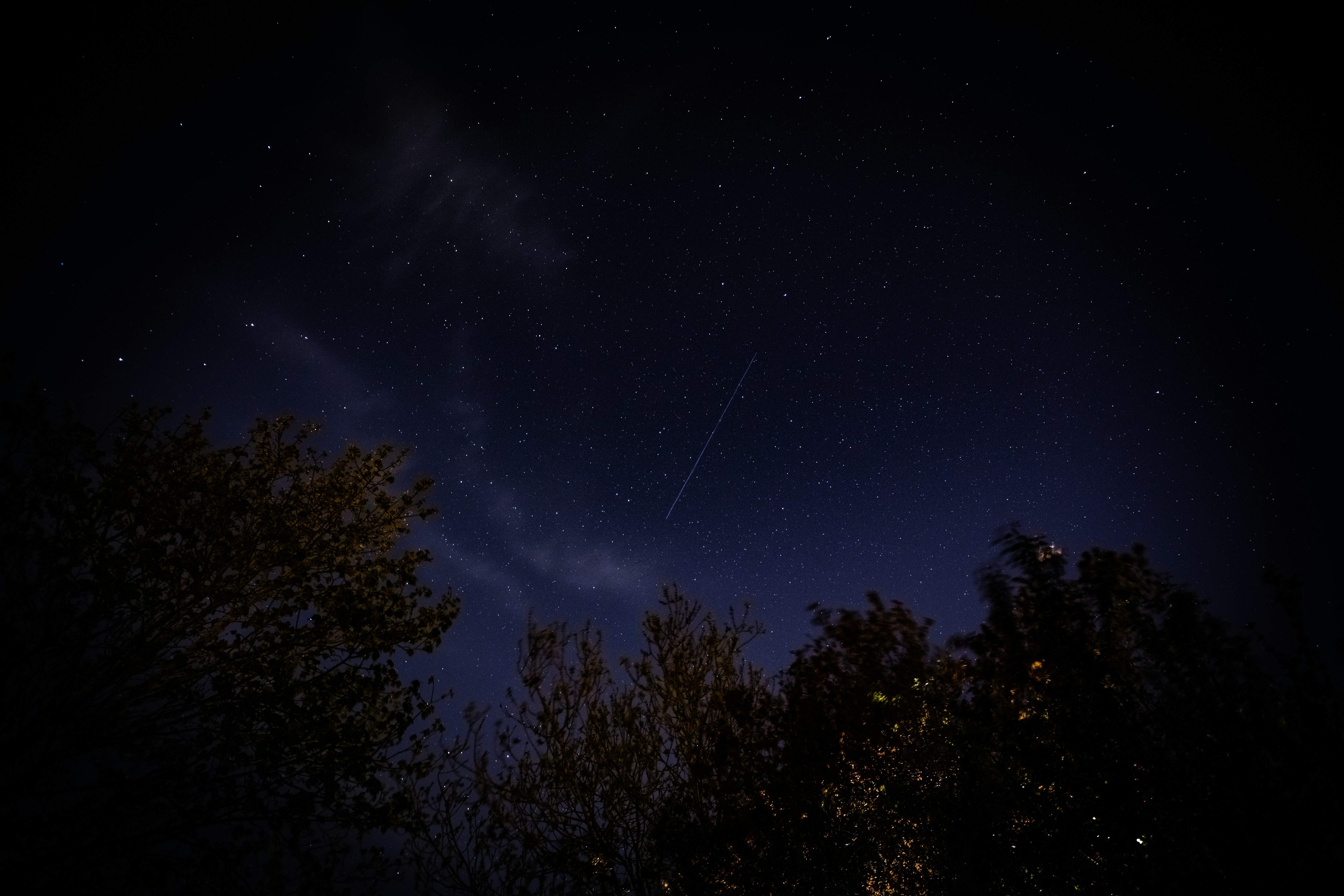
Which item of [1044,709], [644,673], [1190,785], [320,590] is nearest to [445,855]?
[644,673]

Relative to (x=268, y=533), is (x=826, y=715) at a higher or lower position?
higher

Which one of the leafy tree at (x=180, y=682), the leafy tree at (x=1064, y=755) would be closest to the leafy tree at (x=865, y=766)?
the leafy tree at (x=1064, y=755)

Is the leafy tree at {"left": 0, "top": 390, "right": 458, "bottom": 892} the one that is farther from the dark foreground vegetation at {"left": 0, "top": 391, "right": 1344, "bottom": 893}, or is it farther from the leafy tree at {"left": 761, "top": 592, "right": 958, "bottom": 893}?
the leafy tree at {"left": 761, "top": 592, "right": 958, "bottom": 893}

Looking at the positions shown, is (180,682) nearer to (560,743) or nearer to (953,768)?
(560,743)

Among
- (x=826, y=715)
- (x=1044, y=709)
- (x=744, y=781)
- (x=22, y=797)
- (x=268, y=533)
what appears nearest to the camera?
(x=22, y=797)

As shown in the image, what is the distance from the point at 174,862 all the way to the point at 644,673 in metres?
6.16

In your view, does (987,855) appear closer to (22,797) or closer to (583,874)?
(583,874)

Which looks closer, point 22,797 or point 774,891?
point 22,797

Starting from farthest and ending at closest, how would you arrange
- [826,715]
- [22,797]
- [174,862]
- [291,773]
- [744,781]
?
[826,715], [744,781], [291,773], [174,862], [22,797]

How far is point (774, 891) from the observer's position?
7.84 meters

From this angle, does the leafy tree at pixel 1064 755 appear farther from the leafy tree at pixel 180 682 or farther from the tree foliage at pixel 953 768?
the leafy tree at pixel 180 682

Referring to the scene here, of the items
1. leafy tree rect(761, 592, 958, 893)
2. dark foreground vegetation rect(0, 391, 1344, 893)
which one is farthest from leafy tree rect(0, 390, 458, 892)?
leafy tree rect(761, 592, 958, 893)

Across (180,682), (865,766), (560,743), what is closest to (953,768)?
(865,766)

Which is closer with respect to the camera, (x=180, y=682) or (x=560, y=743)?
(x=180, y=682)
